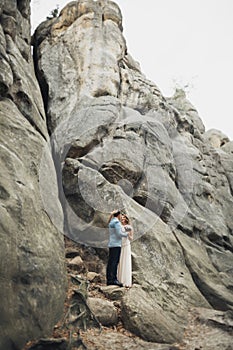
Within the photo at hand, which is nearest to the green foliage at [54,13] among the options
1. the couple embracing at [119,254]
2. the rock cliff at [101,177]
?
the rock cliff at [101,177]

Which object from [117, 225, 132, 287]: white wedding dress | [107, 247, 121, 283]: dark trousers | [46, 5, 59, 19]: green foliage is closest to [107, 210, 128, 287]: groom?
[107, 247, 121, 283]: dark trousers

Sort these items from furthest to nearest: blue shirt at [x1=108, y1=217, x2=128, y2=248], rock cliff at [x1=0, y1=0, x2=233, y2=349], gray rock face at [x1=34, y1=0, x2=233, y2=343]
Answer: gray rock face at [x1=34, y1=0, x2=233, y2=343], blue shirt at [x1=108, y1=217, x2=128, y2=248], rock cliff at [x1=0, y1=0, x2=233, y2=349]

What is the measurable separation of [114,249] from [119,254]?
263mm

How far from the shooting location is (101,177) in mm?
16375

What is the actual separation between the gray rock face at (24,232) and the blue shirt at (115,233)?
2063 mm

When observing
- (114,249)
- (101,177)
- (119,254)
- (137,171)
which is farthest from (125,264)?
(137,171)

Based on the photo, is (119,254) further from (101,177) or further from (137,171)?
(137,171)

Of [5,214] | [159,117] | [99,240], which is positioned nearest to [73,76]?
[159,117]

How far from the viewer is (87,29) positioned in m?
24.3

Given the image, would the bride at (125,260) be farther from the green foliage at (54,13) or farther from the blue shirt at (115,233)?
the green foliage at (54,13)

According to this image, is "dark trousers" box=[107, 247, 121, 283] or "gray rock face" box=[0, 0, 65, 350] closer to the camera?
"gray rock face" box=[0, 0, 65, 350]

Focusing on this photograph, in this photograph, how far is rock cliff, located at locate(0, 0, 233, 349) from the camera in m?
10.2

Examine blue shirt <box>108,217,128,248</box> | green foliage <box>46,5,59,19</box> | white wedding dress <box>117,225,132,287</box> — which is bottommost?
white wedding dress <box>117,225,132,287</box>

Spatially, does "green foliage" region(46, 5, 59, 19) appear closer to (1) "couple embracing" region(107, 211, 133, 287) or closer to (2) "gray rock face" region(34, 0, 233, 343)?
(2) "gray rock face" region(34, 0, 233, 343)
